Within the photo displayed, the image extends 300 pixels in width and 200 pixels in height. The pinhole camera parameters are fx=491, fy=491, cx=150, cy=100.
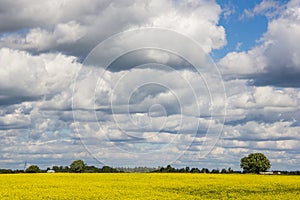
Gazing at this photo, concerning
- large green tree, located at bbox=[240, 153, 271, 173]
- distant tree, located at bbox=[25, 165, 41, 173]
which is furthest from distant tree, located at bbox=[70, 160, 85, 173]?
large green tree, located at bbox=[240, 153, 271, 173]

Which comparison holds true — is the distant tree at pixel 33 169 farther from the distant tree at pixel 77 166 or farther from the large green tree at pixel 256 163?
the large green tree at pixel 256 163

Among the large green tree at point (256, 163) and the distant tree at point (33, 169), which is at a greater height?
the large green tree at point (256, 163)

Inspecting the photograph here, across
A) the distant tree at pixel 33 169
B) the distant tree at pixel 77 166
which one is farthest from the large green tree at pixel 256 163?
the distant tree at pixel 33 169

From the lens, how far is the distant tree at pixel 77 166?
130m

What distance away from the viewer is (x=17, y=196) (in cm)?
3988

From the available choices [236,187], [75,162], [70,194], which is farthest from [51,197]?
[75,162]

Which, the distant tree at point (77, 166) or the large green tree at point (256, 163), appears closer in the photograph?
the distant tree at point (77, 166)

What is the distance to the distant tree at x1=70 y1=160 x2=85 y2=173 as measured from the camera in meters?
130

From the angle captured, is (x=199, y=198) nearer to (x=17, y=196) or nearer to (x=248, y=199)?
(x=248, y=199)

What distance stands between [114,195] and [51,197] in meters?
5.26

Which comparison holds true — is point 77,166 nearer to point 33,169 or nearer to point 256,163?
point 33,169

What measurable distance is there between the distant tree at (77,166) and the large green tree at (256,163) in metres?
43.6

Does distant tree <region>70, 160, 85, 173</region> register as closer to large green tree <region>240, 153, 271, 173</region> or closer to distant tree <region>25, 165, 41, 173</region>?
distant tree <region>25, 165, 41, 173</region>

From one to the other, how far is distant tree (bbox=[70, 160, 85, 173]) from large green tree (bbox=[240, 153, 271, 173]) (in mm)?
43566
